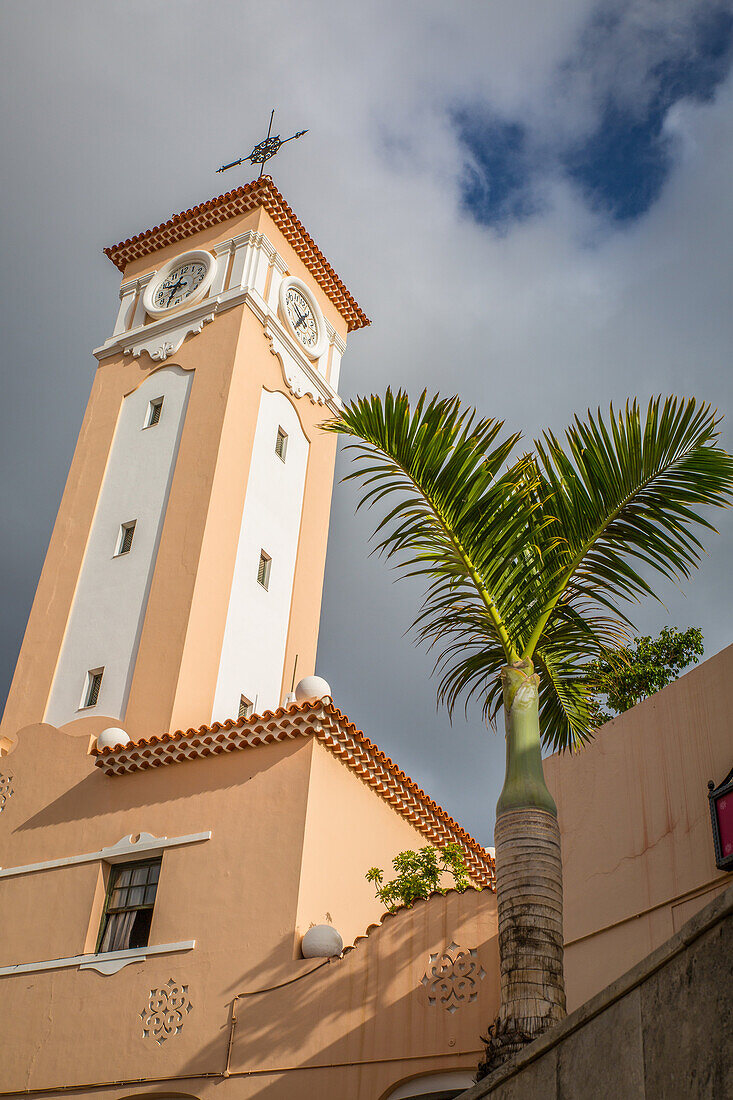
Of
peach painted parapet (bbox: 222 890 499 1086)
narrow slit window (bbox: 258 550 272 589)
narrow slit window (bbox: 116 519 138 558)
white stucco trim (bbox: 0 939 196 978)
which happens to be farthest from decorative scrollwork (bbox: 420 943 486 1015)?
narrow slit window (bbox: 116 519 138 558)

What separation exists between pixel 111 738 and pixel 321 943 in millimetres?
4989

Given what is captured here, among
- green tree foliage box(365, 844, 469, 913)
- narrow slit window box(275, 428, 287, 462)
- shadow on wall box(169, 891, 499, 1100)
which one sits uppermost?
narrow slit window box(275, 428, 287, 462)

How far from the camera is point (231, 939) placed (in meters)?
12.5

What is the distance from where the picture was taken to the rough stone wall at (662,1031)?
4.57 m

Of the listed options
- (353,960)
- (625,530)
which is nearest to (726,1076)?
(625,530)

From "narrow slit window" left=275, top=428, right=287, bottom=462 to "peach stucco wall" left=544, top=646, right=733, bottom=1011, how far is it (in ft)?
36.5

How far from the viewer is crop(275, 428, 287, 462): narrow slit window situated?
20.9m

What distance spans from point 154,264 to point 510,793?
19.7m

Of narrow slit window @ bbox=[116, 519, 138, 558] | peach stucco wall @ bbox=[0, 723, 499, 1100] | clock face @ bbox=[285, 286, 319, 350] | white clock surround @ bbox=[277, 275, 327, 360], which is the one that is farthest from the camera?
clock face @ bbox=[285, 286, 319, 350]

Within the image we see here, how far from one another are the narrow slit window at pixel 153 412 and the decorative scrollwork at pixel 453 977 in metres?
12.7

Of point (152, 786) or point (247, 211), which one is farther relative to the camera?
point (247, 211)

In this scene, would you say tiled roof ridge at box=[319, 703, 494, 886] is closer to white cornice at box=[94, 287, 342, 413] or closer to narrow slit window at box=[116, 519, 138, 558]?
narrow slit window at box=[116, 519, 138, 558]

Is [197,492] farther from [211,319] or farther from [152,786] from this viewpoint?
[152,786]

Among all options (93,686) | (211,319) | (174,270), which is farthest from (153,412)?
(93,686)
